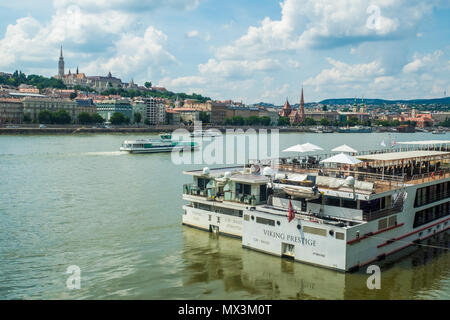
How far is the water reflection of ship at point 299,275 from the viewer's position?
44.2 feet

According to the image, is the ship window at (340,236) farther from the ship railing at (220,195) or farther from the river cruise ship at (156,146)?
the river cruise ship at (156,146)

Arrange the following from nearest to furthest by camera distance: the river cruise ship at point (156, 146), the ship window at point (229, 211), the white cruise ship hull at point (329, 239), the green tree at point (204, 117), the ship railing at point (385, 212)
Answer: the white cruise ship hull at point (329, 239) < the ship railing at point (385, 212) < the ship window at point (229, 211) < the river cruise ship at point (156, 146) < the green tree at point (204, 117)

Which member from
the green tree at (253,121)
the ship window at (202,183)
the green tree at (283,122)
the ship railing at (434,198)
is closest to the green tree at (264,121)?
the green tree at (253,121)

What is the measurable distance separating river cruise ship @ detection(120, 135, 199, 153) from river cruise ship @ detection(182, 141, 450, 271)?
41.5 metres

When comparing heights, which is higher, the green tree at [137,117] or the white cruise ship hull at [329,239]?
the green tree at [137,117]

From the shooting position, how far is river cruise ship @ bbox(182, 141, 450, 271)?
47.5 ft

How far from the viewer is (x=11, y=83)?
198 metres

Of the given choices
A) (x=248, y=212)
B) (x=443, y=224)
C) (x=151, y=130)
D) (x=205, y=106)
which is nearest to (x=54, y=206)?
(x=248, y=212)

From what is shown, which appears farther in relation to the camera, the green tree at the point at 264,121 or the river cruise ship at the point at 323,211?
the green tree at the point at 264,121

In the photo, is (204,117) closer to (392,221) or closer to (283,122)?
(283,122)

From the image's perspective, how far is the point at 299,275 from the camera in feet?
46.9

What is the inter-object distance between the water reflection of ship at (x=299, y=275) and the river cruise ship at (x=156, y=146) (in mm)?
44238
